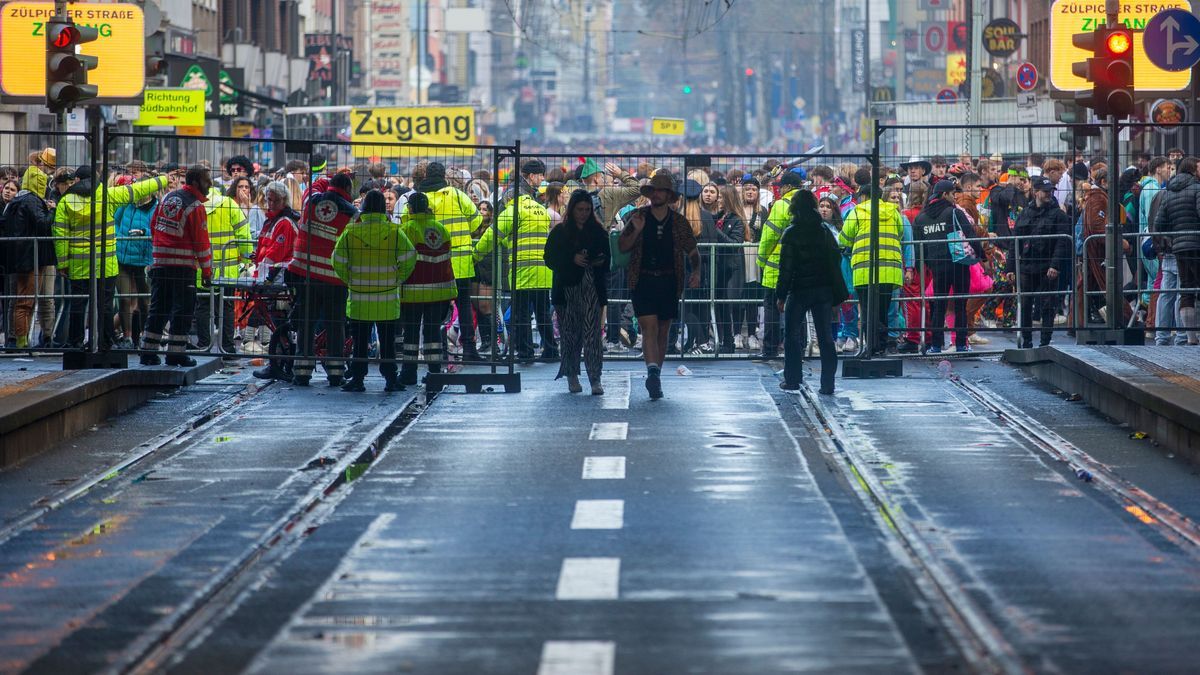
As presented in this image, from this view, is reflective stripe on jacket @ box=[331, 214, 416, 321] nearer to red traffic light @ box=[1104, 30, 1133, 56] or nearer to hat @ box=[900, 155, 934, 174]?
hat @ box=[900, 155, 934, 174]

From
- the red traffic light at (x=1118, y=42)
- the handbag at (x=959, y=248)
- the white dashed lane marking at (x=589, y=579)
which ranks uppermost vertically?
the red traffic light at (x=1118, y=42)

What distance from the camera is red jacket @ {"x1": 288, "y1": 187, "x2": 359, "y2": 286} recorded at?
1848 centimetres

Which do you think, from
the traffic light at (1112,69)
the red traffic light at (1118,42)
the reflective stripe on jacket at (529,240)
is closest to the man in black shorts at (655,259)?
the reflective stripe on jacket at (529,240)

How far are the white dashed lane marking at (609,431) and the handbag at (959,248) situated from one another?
22.0ft

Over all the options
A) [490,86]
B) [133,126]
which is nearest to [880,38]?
[490,86]

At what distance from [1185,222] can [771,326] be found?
3.88 m

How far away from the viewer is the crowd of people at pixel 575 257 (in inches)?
712

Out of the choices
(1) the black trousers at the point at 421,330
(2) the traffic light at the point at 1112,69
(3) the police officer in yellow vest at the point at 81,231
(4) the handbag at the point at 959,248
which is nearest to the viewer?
(1) the black trousers at the point at 421,330

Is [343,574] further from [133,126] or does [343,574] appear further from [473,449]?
[133,126]

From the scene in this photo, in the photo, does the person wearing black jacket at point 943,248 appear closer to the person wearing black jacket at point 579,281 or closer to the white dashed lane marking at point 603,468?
the person wearing black jacket at point 579,281

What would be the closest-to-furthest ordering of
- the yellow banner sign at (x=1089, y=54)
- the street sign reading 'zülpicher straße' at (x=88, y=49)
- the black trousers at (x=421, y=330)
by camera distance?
the black trousers at (x=421, y=330), the street sign reading 'zülpicher straße' at (x=88, y=49), the yellow banner sign at (x=1089, y=54)

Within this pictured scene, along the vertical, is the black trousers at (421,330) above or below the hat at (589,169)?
below

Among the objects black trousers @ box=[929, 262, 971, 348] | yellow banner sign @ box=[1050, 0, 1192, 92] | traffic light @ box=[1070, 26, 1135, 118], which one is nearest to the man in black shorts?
traffic light @ box=[1070, 26, 1135, 118]

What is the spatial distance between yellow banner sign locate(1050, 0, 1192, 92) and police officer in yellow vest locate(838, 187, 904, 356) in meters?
6.50
